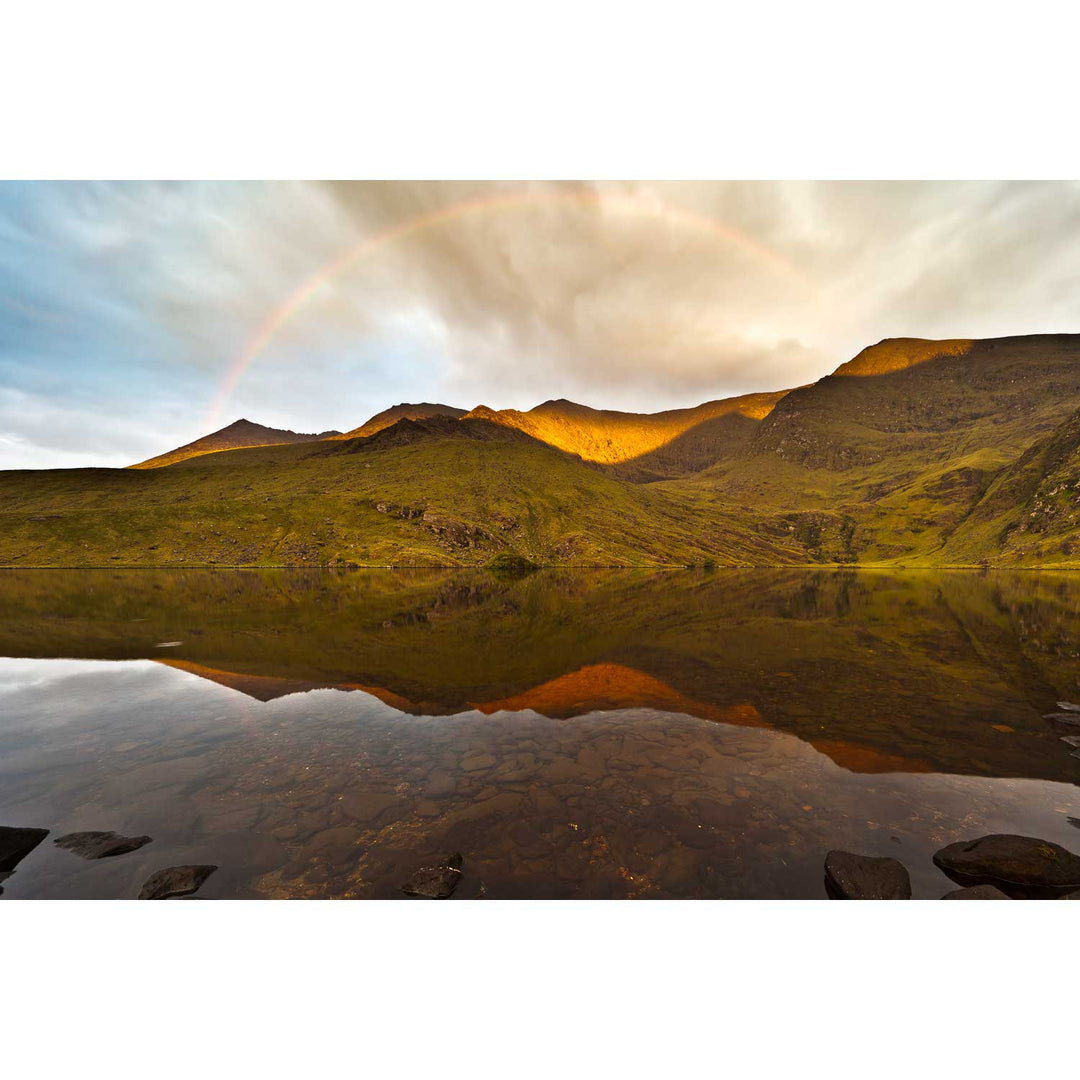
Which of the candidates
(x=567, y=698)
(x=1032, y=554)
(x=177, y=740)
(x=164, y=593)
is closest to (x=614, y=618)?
(x=567, y=698)

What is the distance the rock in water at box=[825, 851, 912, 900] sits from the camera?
31.4ft

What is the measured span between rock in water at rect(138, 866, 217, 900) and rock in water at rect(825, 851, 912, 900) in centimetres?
1325

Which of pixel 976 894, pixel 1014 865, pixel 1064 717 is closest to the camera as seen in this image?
pixel 976 894

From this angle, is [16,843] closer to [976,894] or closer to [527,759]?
[527,759]

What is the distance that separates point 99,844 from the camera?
11.1m

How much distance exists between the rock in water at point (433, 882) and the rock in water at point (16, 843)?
355 inches

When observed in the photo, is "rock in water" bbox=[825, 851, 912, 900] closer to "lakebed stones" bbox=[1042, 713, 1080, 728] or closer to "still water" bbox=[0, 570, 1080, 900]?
"still water" bbox=[0, 570, 1080, 900]

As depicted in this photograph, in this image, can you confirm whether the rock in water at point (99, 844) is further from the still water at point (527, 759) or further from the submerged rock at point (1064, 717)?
the submerged rock at point (1064, 717)

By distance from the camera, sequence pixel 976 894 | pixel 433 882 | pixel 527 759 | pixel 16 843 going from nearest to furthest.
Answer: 1. pixel 976 894
2. pixel 433 882
3. pixel 16 843
4. pixel 527 759

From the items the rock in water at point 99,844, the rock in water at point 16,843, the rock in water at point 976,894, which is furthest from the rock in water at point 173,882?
the rock in water at point 976,894

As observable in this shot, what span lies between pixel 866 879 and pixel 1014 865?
339 cm

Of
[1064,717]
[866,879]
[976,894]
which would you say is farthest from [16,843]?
[1064,717]

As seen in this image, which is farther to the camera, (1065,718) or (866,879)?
(1065,718)

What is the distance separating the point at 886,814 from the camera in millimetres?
Result: 12570
